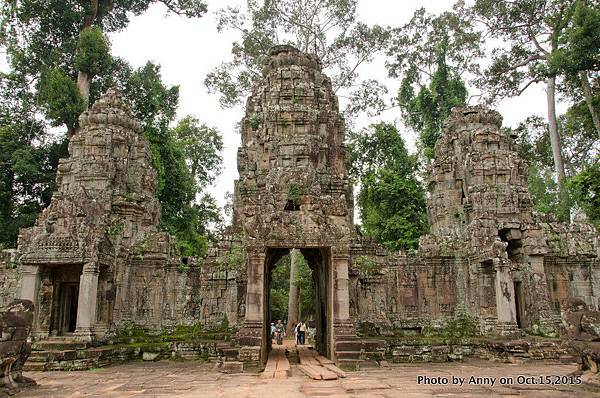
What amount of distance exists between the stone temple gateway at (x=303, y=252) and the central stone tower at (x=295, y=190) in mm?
80

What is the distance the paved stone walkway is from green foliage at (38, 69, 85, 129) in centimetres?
1497

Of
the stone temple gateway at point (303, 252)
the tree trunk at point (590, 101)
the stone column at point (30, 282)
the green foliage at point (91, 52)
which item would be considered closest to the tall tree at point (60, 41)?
the green foliage at point (91, 52)

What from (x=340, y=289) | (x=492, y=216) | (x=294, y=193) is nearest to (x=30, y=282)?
(x=294, y=193)

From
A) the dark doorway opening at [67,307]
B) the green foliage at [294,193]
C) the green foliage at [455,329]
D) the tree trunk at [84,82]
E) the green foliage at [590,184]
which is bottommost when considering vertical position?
the green foliage at [455,329]

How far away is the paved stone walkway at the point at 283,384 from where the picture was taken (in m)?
7.12

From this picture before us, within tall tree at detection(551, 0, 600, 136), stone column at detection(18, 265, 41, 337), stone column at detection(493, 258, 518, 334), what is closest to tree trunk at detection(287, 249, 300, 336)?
stone column at detection(493, 258, 518, 334)

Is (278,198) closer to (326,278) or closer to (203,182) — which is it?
(326,278)

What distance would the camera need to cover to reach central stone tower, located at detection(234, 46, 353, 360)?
1032 cm

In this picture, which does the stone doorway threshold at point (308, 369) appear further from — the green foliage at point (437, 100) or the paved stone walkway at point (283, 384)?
the green foliage at point (437, 100)

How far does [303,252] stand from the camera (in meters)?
14.5

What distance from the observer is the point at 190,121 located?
33.8 metres

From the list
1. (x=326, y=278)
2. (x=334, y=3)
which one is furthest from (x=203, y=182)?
(x=326, y=278)

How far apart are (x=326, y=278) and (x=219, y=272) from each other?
3497mm

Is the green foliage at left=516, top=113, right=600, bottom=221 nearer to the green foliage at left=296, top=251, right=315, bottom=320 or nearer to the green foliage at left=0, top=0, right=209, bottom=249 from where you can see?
the green foliage at left=296, top=251, right=315, bottom=320
